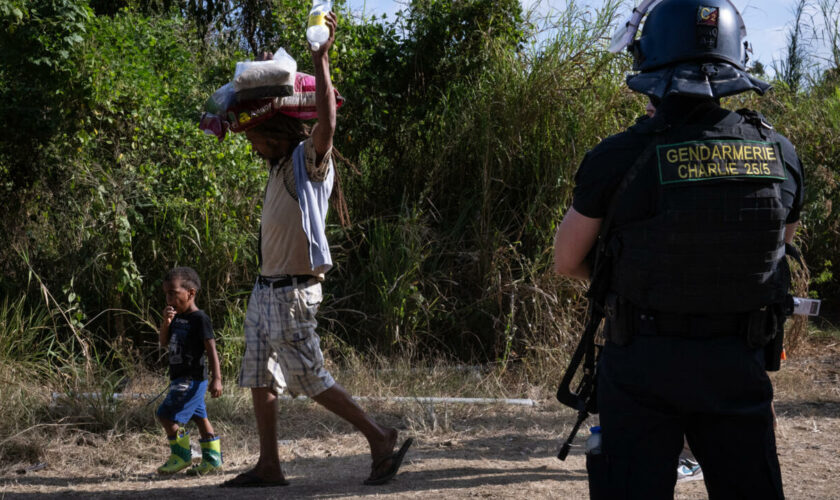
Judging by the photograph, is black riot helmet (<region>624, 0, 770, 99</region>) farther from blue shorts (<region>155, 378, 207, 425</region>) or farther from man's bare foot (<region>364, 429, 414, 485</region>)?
blue shorts (<region>155, 378, 207, 425</region>)

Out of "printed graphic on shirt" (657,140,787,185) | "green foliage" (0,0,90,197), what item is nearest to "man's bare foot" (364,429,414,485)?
"printed graphic on shirt" (657,140,787,185)

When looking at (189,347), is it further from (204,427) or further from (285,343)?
(285,343)

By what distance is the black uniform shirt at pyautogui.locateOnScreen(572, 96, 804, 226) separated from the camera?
85.2 inches

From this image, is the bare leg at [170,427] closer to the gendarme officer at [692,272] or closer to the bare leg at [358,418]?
the bare leg at [358,418]

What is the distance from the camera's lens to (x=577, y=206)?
7.35 ft

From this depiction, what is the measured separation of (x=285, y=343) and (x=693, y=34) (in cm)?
242

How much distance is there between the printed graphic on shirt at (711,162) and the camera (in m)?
2.11

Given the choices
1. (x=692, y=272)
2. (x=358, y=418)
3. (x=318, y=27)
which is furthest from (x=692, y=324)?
(x=358, y=418)

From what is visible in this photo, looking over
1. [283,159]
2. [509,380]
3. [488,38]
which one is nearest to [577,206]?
[283,159]

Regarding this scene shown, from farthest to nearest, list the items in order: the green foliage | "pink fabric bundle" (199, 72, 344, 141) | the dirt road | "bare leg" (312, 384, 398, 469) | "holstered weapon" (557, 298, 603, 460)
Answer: the green foliage
the dirt road
"bare leg" (312, 384, 398, 469)
"pink fabric bundle" (199, 72, 344, 141)
"holstered weapon" (557, 298, 603, 460)

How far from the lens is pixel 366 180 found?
747cm

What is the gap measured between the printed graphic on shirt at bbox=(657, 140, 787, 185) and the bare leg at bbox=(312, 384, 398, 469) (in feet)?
7.56

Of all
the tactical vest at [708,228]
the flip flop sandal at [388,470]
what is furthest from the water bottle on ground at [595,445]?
the flip flop sandal at [388,470]

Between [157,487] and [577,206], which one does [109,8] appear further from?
[577,206]
